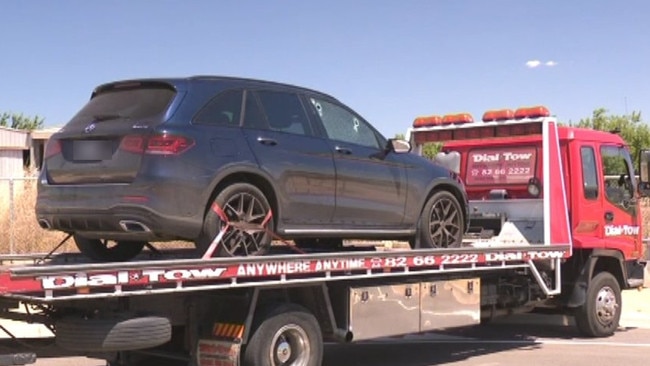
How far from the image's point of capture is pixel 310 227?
24.1 ft

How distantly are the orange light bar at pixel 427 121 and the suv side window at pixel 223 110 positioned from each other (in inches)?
183

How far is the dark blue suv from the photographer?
6.29 metres

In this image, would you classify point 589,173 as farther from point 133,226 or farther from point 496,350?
point 133,226

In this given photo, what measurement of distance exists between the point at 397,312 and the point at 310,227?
4.42ft

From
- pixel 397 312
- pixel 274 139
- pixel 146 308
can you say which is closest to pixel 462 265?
pixel 397 312

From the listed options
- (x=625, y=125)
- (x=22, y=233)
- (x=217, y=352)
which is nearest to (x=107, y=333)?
(x=217, y=352)

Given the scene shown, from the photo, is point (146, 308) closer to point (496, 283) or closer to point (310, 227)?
point (310, 227)

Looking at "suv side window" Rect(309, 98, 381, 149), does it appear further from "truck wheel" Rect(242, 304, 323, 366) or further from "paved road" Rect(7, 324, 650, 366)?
"paved road" Rect(7, 324, 650, 366)

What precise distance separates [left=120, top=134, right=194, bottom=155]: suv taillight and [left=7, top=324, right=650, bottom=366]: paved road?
3013 millimetres

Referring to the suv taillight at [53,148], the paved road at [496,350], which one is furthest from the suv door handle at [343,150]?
the paved road at [496,350]

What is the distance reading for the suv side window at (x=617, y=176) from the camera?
1099 centimetres

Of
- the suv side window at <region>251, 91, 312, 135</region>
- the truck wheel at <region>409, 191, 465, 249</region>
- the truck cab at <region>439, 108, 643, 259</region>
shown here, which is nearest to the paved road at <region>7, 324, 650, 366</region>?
the truck cab at <region>439, 108, 643, 259</region>

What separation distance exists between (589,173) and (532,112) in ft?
3.67

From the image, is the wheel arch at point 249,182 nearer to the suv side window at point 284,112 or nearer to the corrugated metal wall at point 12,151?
the suv side window at point 284,112
